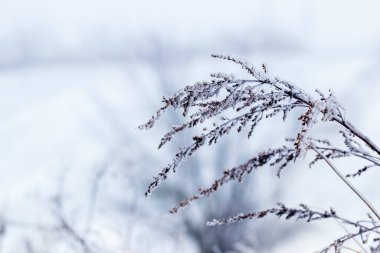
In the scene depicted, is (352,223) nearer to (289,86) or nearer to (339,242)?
(339,242)

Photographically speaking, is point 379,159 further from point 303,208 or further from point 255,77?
point 255,77

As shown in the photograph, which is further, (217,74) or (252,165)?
(217,74)

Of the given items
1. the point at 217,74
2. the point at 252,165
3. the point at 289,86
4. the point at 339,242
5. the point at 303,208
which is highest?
the point at 217,74

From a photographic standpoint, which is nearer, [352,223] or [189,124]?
[352,223]

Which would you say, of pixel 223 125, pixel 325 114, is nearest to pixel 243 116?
pixel 223 125

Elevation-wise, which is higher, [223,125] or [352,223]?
[223,125]

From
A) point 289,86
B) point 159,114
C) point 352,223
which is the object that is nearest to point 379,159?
point 352,223

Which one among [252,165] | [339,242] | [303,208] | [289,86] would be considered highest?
[289,86]

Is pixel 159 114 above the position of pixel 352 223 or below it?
above
